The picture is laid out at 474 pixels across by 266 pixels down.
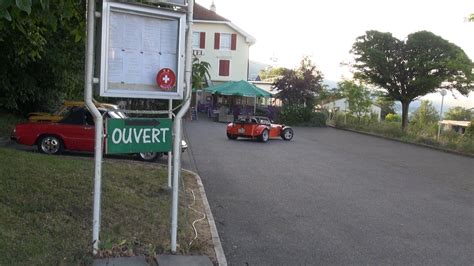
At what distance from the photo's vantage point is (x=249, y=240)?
6184 mm

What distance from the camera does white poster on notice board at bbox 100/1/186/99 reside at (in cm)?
465

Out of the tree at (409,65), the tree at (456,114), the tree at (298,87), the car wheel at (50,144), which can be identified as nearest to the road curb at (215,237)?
the car wheel at (50,144)

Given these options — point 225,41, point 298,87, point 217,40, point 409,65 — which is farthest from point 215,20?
point 409,65

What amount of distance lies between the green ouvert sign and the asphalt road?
1.53 m

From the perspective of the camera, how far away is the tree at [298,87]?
123 ft

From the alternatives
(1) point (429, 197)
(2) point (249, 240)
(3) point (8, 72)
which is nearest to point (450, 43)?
(1) point (429, 197)

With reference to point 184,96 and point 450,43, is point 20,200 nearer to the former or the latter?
point 184,96

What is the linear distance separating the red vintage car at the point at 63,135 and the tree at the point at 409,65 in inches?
825

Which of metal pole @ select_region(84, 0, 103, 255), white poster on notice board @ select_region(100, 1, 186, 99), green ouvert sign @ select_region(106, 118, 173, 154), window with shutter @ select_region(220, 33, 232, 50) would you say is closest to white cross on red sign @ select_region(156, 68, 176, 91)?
white poster on notice board @ select_region(100, 1, 186, 99)

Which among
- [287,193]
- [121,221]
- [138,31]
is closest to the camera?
[138,31]

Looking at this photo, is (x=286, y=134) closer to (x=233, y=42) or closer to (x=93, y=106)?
(x=93, y=106)

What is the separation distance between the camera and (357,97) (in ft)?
113

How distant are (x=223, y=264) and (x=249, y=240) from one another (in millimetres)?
1152

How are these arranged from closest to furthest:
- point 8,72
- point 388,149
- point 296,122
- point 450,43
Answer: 1. point 8,72
2. point 388,149
3. point 450,43
4. point 296,122
